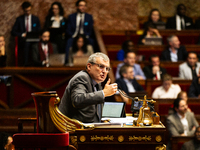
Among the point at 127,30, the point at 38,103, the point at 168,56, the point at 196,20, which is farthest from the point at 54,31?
the point at 38,103

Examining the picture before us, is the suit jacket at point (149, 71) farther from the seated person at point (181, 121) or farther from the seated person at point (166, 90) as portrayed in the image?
the seated person at point (181, 121)

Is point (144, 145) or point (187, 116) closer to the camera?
point (144, 145)

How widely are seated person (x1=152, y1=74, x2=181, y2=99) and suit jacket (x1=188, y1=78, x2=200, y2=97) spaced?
0.25 m

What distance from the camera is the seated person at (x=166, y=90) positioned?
5335mm

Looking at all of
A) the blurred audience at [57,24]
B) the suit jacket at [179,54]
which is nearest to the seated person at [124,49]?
the suit jacket at [179,54]

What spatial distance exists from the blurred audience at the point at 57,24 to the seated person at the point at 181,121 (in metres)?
2.49

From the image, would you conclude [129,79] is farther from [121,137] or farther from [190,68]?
[121,137]

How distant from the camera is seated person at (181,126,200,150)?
4.34m

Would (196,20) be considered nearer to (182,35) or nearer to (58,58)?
(182,35)

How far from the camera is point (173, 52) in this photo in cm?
647

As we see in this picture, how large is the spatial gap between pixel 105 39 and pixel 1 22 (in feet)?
6.29

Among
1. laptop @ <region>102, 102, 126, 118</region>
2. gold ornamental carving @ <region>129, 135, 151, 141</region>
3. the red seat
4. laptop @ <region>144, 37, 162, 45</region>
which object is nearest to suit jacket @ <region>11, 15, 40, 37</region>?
laptop @ <region>144, 37, 162, 45</region>

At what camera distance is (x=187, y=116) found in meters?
4.85

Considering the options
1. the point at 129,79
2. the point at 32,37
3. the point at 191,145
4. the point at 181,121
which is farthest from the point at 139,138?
the point at 32,37
